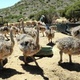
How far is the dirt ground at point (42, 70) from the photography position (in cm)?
1013

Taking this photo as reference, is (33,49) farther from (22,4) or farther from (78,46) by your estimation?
(22,4)

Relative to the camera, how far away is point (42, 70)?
10.8 meters

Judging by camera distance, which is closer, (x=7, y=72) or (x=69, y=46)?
(x=7, y=72)

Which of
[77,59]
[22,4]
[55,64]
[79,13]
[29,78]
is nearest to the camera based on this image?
[29,78]

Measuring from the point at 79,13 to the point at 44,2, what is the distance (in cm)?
4605

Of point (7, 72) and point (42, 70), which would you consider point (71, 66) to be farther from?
point (7, 72)

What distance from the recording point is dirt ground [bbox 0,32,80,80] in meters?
10.1

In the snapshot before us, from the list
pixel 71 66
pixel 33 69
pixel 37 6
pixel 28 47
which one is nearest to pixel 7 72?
pixel 33 69

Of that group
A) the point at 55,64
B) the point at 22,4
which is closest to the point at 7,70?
the point at 55,64

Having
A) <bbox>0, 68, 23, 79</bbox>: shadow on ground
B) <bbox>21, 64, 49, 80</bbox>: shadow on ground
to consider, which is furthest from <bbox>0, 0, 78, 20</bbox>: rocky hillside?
<bbox>0, 68, 23, 79</bbox>: shadow on ground

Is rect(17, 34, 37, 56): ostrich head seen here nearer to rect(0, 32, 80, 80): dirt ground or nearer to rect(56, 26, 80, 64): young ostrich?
rect(0, 32, 80, 80): dirt ground

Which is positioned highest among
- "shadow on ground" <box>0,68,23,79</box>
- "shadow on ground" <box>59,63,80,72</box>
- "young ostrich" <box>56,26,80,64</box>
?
"young ostrich" <box>56,26,80,64</box>

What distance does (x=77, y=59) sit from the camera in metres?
12.4

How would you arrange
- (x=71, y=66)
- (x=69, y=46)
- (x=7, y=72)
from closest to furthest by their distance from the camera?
(x=7, y=72)
(x=69, y=46)
(x=71, y=66)
